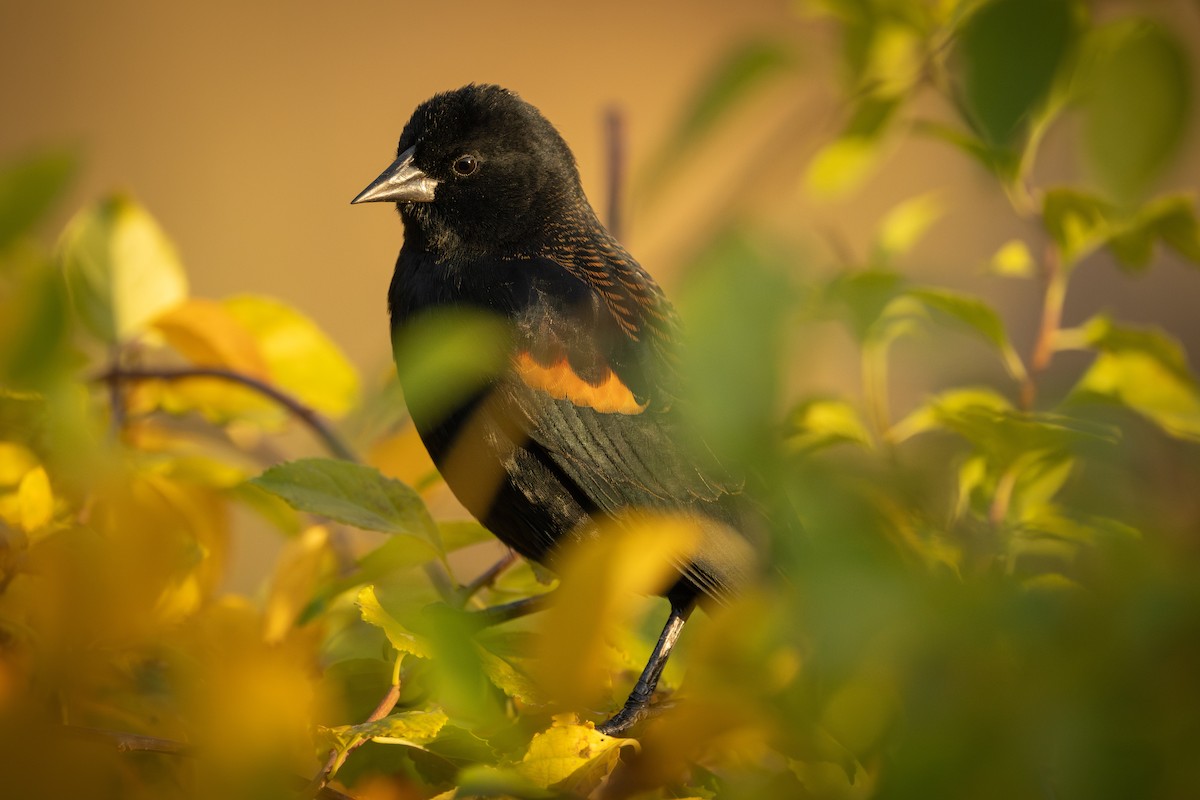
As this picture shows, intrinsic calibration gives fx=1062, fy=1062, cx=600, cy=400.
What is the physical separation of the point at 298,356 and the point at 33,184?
738 mm

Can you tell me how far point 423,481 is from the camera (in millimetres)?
1080

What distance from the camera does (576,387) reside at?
3.91 feet

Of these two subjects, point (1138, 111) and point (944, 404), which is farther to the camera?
point (944, 404)

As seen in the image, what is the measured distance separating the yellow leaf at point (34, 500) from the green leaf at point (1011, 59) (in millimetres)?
→ 672

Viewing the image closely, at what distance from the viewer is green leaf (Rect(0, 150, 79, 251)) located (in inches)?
17.1

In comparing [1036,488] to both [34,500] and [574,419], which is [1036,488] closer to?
[574,419]

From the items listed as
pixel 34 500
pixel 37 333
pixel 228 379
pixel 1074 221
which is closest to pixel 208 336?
pixel 228 379

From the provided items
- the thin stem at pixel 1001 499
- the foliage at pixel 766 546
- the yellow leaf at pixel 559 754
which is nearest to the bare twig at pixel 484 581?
the foliage at pixel 766 546

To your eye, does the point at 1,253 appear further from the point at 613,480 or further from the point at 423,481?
the point at 613,480

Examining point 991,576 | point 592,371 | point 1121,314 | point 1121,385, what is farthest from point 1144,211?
point 1121,314

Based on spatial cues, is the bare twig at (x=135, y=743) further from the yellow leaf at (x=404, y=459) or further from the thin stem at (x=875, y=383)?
the thin stem at (x=875, y=383)

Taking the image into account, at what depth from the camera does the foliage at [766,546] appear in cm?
37

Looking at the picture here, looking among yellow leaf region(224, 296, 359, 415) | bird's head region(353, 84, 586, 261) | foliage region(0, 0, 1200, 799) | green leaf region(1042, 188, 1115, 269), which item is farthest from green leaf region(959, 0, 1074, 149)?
bird's head region(353, 84, 586, 261)

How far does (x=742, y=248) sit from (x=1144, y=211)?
0.79 metres
